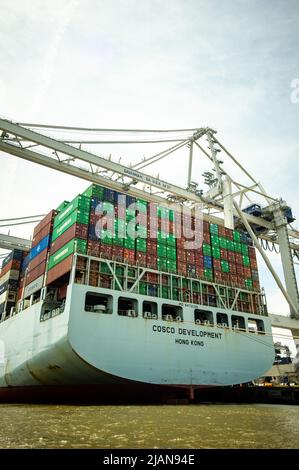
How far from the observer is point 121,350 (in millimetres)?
19000

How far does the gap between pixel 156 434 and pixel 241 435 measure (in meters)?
2.24

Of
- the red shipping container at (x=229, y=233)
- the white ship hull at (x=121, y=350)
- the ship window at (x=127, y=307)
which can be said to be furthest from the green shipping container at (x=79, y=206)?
the red shipping container at (x=229, y=233)

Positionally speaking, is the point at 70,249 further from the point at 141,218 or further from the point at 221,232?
the point at 221,232

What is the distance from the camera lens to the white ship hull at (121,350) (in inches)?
727

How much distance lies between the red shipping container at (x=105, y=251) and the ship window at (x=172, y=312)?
5.25 m

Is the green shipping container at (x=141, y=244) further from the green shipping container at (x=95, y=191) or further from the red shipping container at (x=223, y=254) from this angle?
the red shipping container at (x=223, y=254)

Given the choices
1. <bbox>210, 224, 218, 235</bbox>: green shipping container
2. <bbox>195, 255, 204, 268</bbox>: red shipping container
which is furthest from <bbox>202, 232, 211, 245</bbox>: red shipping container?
<bbox>195, 255, 204, 268</bbox>: red shipping container

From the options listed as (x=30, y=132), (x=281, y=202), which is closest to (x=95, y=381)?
(x=30, y=132)

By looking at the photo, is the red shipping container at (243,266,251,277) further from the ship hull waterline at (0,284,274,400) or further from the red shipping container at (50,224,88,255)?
the red shipping container at (50,224,88,255)

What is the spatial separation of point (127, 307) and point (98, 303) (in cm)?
212

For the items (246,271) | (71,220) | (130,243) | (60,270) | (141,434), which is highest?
(71,220)

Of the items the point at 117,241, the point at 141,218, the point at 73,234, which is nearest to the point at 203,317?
the point at 141,218

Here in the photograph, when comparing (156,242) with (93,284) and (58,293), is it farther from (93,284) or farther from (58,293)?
(58,293)

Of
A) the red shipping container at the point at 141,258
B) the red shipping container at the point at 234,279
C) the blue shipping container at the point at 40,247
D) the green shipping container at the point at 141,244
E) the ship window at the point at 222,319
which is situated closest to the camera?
the red shipping container at the point at 141,258
